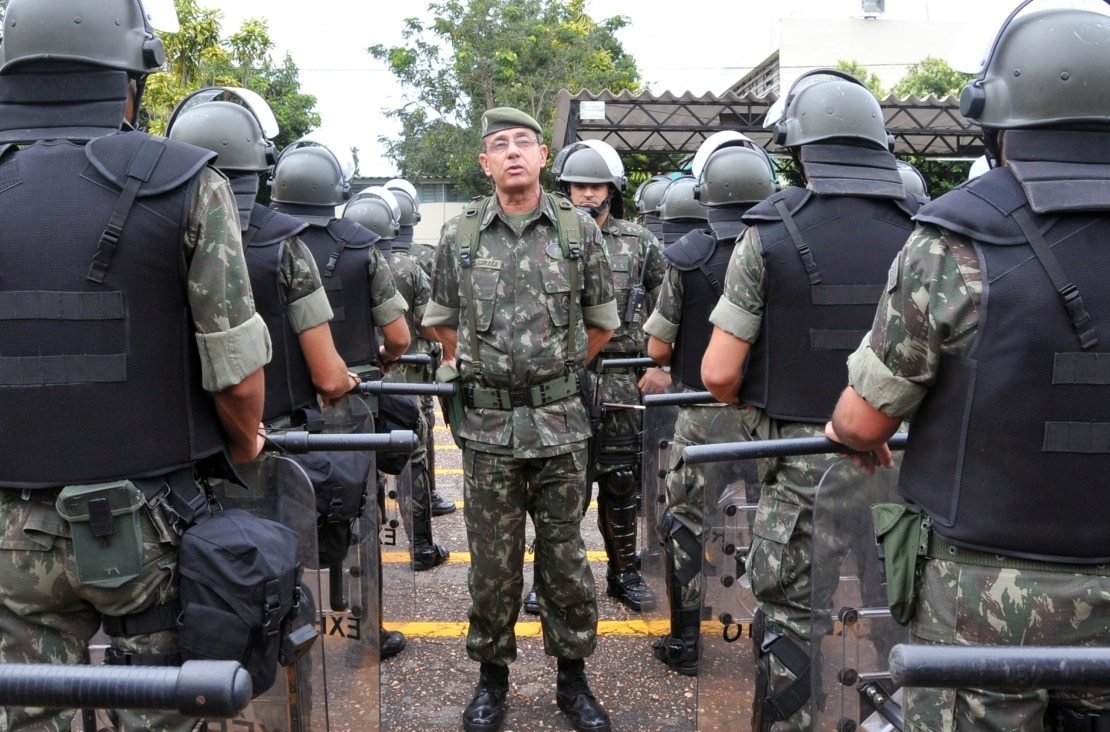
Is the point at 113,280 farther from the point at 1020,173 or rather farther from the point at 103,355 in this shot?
the point at 1020,173

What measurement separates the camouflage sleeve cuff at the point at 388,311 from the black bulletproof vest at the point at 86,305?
3102 millimetres

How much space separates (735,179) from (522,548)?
1.96m

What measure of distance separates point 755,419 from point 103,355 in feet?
7.71

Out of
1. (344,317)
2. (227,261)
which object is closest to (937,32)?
(344,317)

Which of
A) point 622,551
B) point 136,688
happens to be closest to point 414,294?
point 622,551

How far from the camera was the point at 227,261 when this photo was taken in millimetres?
A: 2453

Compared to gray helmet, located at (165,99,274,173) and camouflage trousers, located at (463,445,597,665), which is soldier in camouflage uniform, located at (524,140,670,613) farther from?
gray helmet, located at (165,99,274,173)

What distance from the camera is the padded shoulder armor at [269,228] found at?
3967 mm

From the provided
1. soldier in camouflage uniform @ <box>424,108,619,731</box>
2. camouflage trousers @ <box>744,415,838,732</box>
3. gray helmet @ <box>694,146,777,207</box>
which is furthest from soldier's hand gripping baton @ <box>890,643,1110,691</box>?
gray helmet @ <box>694,146,777,207</box>

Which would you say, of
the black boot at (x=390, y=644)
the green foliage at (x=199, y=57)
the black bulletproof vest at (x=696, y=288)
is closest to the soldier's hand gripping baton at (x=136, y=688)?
the black bulletproof vest at (x=696, y=288)

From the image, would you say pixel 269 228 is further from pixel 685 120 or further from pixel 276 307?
pixel 685 120

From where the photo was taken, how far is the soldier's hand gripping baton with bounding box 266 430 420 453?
9.76 ft

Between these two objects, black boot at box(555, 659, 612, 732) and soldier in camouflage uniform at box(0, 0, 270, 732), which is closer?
soldier in camouflage uniform at box(0, 0, 270, 732)

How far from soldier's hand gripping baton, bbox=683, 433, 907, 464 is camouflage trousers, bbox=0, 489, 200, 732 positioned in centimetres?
139
